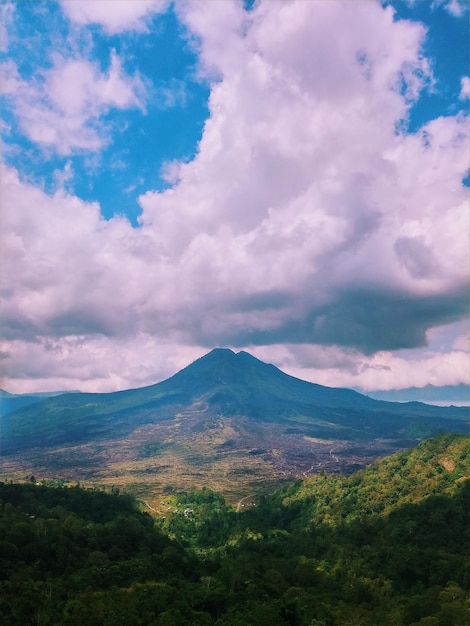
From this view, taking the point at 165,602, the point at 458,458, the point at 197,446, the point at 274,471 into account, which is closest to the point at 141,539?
the point at 165,602

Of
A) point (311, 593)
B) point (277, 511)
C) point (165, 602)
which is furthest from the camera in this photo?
point (277, 511)

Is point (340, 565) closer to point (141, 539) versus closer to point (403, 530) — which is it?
point (403, 530)

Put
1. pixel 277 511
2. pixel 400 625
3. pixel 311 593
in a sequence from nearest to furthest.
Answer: pixel 400 625 → pixel 311 593 → pixel 277 511

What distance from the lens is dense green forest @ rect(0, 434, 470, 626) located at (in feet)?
88.8

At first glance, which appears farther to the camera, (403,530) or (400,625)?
(403,530)

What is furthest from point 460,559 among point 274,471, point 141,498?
point 274,471

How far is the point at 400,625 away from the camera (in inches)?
1041

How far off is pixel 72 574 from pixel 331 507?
40.4 m

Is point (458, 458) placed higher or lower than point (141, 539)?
higher

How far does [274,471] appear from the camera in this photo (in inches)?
5094

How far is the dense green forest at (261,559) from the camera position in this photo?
27062 mm

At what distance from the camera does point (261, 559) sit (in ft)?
137

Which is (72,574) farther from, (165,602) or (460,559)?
(460,559)

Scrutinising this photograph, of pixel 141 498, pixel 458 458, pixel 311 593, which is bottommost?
pixel 141 498
